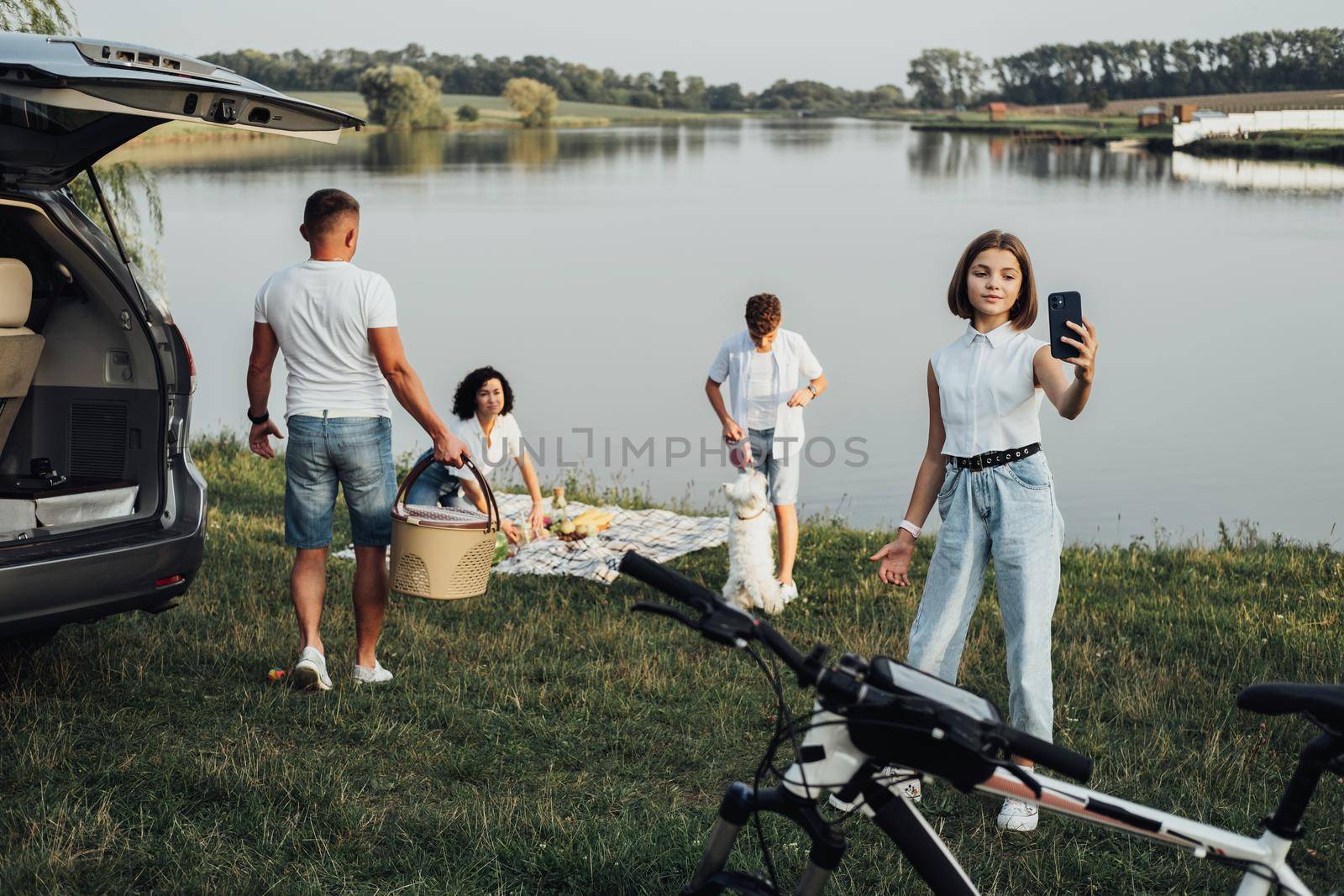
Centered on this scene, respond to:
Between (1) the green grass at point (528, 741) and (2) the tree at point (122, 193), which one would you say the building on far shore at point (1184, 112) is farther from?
(1) the green grass at point (528, 741)

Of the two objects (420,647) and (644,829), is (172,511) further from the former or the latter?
(644,829)

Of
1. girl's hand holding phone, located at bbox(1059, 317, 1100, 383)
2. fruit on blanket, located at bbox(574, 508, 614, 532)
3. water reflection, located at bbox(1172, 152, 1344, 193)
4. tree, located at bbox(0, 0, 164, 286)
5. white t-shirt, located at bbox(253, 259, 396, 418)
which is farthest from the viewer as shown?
water reflection, located at bbox(1172, 152, 1344, 193)

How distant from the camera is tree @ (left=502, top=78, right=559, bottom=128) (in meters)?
64.2

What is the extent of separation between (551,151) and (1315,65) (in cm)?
6050

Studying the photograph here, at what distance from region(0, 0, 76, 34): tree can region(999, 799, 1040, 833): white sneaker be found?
386 inches

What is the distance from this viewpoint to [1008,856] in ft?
13.2

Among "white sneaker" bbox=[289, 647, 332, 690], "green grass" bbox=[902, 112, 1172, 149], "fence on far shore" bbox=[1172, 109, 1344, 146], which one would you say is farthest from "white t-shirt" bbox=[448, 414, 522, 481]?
"green grass" bbox=[902, 112, 1172, 149]

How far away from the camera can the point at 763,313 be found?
Result: 765 cm

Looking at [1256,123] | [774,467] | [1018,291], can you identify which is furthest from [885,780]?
[1256,123]

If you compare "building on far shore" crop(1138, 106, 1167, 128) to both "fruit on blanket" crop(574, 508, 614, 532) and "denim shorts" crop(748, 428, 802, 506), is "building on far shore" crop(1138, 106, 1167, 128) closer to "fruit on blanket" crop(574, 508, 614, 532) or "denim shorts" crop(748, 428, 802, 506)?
"fruit on blanket" crop(574, 508, 614, 532)

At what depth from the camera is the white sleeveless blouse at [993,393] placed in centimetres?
414

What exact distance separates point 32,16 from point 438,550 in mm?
7709

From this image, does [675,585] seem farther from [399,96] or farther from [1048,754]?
[399,96]

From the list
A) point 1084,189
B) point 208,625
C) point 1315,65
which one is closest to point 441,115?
point 1084,189
